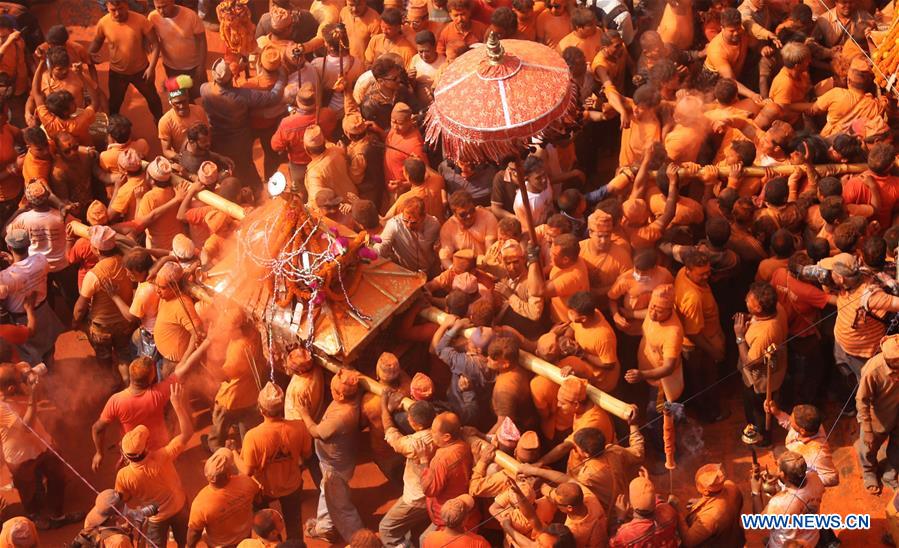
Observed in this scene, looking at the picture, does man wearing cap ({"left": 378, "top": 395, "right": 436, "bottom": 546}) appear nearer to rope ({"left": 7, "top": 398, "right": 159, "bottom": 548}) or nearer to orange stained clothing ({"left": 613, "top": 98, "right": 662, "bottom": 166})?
rope ({"left": 7, "top": 398, "right": 159, "bottom": 548})

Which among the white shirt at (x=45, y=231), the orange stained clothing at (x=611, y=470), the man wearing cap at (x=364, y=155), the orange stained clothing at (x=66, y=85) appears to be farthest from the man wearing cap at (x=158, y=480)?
the orange stained clothing at (x=66, y=85)

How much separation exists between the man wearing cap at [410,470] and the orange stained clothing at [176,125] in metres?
4.43

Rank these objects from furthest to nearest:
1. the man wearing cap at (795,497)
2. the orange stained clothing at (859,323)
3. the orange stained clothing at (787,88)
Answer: the orange stained clothing at (787,88), the orange stained clothing at (859,323), the man wearing cap at (795,497)

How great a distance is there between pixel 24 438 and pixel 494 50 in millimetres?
4611

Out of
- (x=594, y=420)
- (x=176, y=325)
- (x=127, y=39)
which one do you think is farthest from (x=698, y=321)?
(x=127, y=39)

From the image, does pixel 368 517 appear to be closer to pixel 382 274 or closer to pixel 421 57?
pixel 382 274

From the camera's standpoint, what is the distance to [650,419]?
1173 cm

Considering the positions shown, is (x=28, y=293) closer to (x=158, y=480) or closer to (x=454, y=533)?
(x=158, y=480)

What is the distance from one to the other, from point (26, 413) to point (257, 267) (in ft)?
6.83

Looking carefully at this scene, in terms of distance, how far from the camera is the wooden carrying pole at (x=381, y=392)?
33.8 ft

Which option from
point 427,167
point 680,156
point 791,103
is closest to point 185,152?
point 427,167

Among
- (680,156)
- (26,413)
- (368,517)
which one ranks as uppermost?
(680,156)

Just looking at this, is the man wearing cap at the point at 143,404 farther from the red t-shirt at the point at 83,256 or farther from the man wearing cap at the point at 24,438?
the red t-shirt at the point at 83,256

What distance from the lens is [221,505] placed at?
10344 mm
